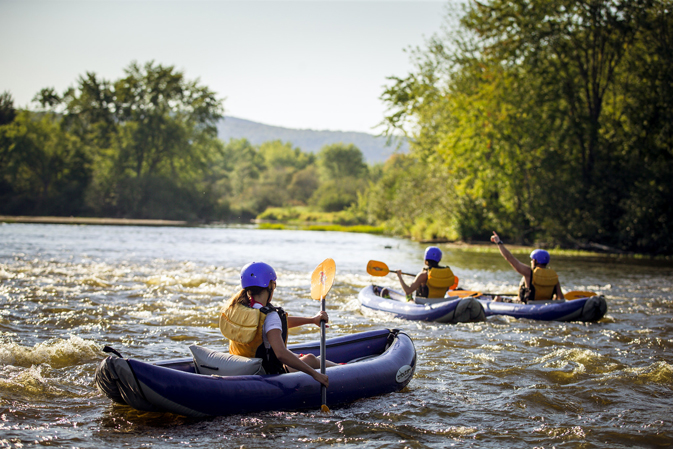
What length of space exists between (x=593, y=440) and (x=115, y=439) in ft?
10.1

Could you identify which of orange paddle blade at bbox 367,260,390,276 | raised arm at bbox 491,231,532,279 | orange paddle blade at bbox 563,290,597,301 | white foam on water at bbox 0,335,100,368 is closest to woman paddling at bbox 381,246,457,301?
orange paddle blade at bbox 367,260,390,276

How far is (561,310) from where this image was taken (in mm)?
7652

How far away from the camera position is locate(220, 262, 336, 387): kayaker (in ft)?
12.7

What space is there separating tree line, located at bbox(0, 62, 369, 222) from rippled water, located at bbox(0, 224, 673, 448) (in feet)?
98.7

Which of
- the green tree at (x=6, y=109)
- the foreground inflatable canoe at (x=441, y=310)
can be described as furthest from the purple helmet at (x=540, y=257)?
the green tree at (x=6, y=109)

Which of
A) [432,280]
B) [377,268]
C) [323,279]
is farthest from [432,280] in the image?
→ [323,279]

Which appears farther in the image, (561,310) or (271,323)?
(561,310)

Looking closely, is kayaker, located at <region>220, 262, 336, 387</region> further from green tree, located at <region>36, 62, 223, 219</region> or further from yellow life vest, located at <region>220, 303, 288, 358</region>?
green tree, located at <region>36, 62, 223, 219</region>

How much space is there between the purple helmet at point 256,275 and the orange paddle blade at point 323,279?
0.72 meters

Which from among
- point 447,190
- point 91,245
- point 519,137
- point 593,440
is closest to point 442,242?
point 447,190

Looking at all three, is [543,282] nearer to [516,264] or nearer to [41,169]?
[516,264]

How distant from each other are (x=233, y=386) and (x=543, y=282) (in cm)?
549

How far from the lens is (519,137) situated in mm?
20281

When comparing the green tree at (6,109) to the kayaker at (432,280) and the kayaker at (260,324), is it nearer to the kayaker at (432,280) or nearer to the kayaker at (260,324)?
the kayaker at (432,280)
